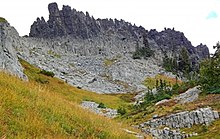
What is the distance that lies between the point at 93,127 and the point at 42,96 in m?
2.69

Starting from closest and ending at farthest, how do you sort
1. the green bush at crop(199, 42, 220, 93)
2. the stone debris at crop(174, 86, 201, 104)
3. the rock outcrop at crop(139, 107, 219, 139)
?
the rock outcrop at crop(139, 107, 219, 139)
the stone debris at crop(174, 86, 201, 104)
the green bush at crop(199, 42, 220, 93)

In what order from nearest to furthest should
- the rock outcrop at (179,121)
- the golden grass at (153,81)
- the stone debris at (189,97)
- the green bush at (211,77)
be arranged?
the rock outcrop at (179,121)
the stone debris at (189,97)
the green bush at (211,77)
the golden grass at (153,81)

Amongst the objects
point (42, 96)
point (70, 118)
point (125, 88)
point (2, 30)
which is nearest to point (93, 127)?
point (70, 118)

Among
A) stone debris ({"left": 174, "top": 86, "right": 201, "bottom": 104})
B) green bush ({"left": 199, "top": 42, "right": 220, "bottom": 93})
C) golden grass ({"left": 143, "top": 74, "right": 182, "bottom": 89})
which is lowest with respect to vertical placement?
stone debris ({"left": 174, "top": 86, "right": 201, "bottom": 104})

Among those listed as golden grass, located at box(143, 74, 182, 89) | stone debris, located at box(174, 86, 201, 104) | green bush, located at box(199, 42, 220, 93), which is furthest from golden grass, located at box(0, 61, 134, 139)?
golden grass, located at box(143, 74, 182, 89)

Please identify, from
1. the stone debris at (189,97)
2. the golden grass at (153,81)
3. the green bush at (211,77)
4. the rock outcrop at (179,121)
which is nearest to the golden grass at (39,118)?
the rock outcrop at (179,121)

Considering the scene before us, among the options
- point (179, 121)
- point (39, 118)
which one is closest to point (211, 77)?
point (179, 121)

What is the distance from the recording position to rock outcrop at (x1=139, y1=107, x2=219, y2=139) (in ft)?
116

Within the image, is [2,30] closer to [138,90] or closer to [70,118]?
[70,118]

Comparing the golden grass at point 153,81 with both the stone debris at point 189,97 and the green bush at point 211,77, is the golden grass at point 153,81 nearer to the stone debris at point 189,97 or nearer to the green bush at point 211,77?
the green bush at point 211,77

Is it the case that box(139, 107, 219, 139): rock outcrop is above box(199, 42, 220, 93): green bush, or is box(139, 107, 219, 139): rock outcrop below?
below

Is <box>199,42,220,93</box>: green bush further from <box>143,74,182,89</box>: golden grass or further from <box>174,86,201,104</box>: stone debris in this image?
<box>143,74,182,89</box>: golden grass

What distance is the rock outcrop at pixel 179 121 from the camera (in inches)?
1389

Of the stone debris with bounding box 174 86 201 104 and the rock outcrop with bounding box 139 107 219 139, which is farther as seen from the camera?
the stone debris with bounding box 174 86 201 104
